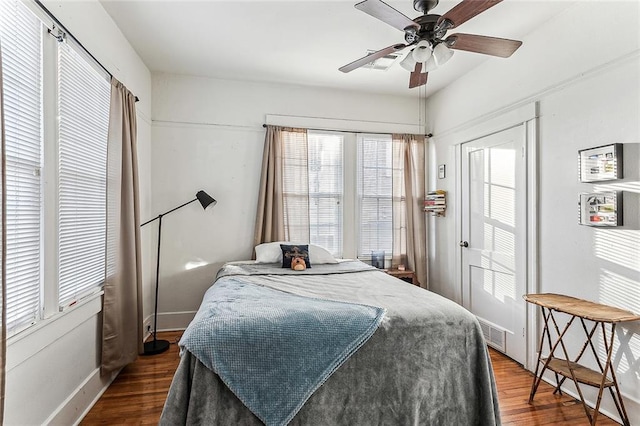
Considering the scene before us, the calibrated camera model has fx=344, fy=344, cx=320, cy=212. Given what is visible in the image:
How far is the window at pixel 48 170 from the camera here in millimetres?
Answer: 1563

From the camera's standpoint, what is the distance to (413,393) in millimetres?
1795

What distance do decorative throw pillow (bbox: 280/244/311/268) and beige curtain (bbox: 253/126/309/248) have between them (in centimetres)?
37

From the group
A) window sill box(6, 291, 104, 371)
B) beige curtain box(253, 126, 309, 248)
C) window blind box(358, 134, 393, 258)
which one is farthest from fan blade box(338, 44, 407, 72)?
window sill box(6, 291, 104, 371)

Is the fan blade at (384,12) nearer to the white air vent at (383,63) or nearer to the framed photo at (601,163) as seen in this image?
the white air vent at (383,63)

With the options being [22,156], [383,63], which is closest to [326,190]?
[383,63]

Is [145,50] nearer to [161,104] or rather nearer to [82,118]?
[161,104]

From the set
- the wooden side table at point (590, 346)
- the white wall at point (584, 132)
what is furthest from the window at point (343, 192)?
the wooden side table at point (590, 346)

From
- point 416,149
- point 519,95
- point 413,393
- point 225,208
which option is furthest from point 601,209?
point 225,208

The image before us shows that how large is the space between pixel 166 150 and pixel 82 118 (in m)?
1.50

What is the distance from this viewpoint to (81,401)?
2139mm

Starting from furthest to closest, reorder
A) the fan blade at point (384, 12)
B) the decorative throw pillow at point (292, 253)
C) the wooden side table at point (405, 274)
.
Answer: the wooden side table at point (405, 274)
the decorative throw pillow at point (292, 253)
the fan blade at point (384, 12)

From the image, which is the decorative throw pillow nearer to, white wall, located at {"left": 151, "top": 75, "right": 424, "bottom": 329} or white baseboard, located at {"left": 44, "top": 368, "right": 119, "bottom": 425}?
white wall, located at {"left": 151, "top": 75, "right": 424, "bottom": 329}

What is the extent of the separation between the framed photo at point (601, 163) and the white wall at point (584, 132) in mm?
51

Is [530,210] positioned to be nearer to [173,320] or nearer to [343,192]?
[343,192]
